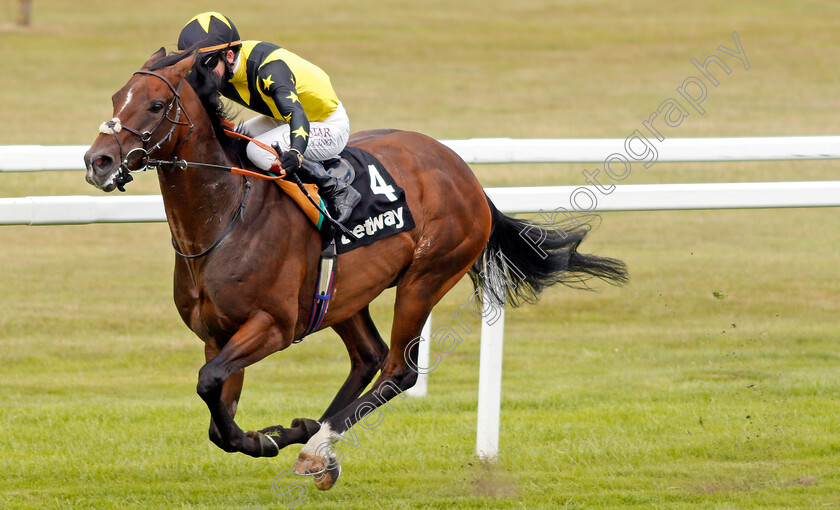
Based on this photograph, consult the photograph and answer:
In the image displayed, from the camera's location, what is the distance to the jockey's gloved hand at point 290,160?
396 centimetres

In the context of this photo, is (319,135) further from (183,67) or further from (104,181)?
(104,181)

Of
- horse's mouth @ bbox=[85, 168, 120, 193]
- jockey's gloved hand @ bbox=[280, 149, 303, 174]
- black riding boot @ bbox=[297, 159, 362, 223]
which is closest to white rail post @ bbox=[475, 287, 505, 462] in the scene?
black riding boot @ bbox=[297, 159, 362, 223]

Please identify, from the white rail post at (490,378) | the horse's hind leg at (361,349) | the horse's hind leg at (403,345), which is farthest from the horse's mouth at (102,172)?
the white rail post at (490,378)

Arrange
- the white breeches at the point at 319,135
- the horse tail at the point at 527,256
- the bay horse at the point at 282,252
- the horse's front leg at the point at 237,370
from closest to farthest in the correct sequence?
the bay horse at the point at 282,252 < the horse's front leg at the point at 237,370 < the white breeches at the point at 319,135 < the horse tail at the point at 527,256

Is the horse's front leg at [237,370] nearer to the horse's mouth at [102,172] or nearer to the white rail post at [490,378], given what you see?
the horse's mouth at [102,172]

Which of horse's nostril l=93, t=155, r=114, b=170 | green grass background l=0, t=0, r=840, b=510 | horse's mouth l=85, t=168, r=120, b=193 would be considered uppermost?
horse's nostril l=93, t=155, r=114, b=170

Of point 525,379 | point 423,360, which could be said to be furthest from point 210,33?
point 525,379

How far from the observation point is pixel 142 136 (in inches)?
145

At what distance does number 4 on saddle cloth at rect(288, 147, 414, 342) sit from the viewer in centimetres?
437

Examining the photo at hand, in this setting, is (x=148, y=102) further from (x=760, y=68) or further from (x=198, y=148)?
(x=760, y=68)

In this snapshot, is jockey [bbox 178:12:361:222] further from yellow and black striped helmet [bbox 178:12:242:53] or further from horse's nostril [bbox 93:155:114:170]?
horse's nostril [bbox 93:155:114:170]

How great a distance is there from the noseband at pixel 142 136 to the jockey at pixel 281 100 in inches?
8.7

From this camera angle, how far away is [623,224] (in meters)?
11.7

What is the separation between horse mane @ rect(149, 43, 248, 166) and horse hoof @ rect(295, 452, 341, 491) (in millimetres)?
1216
